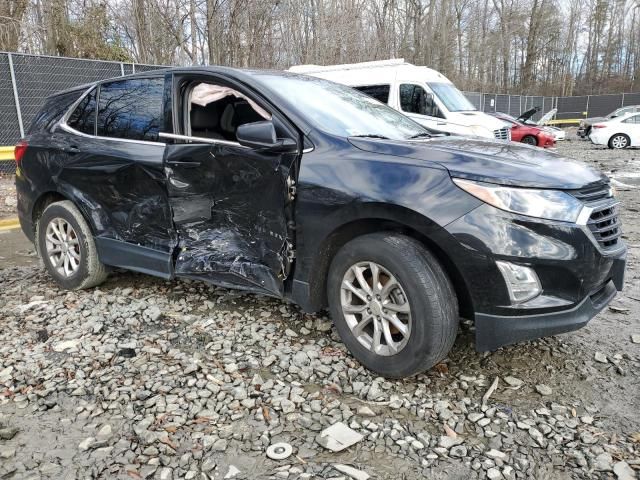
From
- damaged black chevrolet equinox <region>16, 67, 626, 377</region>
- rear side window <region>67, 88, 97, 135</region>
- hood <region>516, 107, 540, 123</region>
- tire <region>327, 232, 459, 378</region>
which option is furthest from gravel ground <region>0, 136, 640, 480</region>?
hood <region>516, 107, 540, 123</region>

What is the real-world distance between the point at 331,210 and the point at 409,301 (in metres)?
0.66

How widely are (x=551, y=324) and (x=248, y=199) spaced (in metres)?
1.85

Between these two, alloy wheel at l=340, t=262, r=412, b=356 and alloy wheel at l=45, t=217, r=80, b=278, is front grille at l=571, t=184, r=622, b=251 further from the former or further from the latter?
alloy wheel at l=45, t=217, r=80, b=278

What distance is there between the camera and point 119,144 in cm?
374

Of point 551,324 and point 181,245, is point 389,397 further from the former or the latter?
point 181,245

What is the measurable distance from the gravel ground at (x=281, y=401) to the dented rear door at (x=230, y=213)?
0.42m

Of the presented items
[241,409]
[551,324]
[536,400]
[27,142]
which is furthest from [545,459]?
[27,142]

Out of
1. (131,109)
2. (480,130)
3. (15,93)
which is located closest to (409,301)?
(131,109)

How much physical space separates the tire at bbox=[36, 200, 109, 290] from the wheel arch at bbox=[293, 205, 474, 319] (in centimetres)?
194

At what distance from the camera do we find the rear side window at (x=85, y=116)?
403 centimetres

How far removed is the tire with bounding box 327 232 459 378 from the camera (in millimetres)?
2516

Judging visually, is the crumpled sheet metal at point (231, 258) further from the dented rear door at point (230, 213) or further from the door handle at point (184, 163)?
the door handle at point (184, 163)

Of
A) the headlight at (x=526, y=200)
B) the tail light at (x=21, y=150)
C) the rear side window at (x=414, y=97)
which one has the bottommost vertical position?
the headlight at (x=526, y=200)

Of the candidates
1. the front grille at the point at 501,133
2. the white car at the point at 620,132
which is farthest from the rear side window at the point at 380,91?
the white car at the point at 620,132
